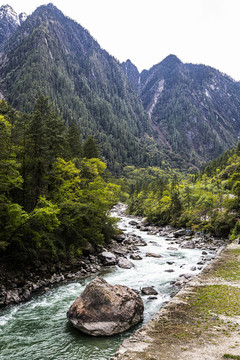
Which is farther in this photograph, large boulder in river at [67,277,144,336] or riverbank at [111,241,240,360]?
large boulder in river at [67,277,144,336]

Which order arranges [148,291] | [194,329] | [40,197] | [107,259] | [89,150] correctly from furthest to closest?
[89,150] < [107,259] < [148,291] < [40,197] < [194,329]

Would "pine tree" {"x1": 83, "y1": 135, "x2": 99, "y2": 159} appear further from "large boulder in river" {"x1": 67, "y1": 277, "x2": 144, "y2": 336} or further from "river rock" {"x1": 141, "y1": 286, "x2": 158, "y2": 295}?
"large boulder in river" {"x1": 67, "y1": 277, "x2": 144, "y2": 336}

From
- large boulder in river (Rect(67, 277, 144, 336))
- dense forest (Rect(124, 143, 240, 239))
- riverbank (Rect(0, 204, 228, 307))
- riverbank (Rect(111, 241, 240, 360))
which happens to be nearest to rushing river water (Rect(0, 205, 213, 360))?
large boulder in river (Rect(67, 277, 144, 336))

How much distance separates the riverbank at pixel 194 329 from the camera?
8023 mm

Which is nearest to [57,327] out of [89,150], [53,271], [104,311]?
[104,311]

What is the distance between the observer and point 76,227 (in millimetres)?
27344

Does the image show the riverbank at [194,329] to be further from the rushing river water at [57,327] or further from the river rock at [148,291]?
the river rock at [148,291]

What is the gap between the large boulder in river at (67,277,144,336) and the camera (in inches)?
479

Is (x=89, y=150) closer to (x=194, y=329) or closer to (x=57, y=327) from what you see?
(x=57, y=327)

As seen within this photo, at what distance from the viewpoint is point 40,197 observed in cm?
1812

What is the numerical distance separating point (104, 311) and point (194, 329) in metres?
5.07

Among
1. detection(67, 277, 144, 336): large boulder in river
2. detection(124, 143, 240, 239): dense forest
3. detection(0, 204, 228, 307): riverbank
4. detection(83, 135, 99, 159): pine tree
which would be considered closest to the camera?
detection(67, 277, 144, 336): large boulder in river

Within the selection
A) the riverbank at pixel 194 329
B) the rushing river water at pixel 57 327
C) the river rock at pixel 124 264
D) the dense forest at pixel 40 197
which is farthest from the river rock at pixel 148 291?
the dense forest at pixel 40 197

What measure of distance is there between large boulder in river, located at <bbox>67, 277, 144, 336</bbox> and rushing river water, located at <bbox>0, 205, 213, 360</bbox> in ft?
1.38
